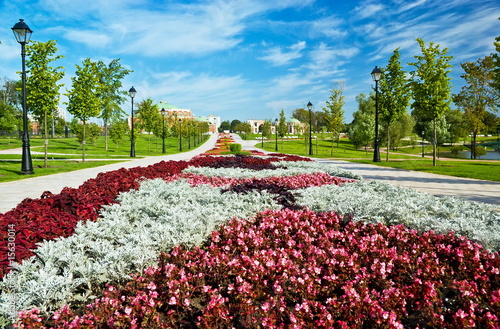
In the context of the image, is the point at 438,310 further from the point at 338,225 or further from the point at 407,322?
the point at 338,225

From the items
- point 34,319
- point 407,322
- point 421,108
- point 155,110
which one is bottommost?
point 407,322

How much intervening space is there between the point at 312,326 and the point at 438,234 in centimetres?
260

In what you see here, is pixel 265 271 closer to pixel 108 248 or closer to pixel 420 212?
pixel 108 248

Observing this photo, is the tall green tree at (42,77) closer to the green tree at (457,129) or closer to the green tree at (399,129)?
the green tree at (399,129)

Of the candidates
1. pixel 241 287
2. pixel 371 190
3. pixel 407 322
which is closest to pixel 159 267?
pixel 241 287

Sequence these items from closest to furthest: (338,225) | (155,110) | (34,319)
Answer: (34,319) < (338,225) < (155,110)

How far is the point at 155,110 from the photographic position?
3550cm

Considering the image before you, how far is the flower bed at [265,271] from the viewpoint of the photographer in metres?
2.09

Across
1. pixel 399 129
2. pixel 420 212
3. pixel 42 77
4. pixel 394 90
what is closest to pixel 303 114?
pixel 399 129

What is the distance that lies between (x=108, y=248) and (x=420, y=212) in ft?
14.4

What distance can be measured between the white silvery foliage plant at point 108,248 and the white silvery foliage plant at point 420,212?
106 centimetres

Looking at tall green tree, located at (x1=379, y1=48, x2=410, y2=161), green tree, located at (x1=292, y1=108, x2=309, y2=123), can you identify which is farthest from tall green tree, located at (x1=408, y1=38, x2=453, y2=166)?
green tree, located at (x1=292, y1=108, x2=309, y2=123)

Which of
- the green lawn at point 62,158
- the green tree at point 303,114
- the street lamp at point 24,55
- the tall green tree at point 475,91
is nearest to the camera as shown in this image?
the street lamp at point 24,55

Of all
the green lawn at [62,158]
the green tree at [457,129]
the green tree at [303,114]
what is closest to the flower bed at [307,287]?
the green lawn at [62,158]
